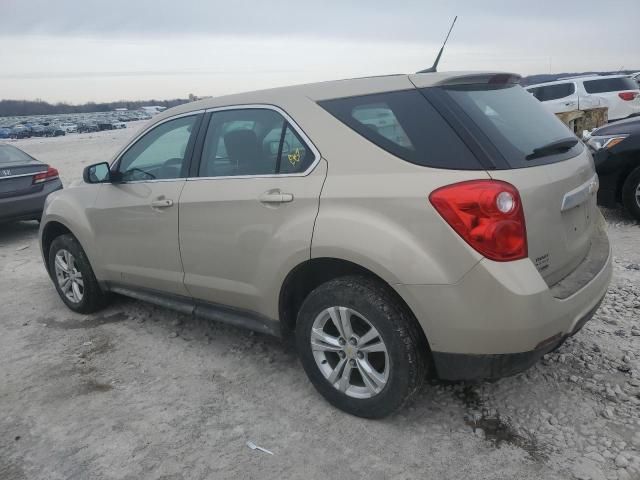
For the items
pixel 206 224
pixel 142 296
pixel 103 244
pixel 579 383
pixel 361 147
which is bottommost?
pixel 579 383

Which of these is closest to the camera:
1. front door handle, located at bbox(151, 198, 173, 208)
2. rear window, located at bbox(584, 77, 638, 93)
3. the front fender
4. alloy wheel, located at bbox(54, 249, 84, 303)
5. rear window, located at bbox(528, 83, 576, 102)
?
front door handle, located at bbox(151, 198, 173, 208)

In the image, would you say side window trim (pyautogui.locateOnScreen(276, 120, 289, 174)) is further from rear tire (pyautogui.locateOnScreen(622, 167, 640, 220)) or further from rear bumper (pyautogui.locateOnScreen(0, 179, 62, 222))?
rear bumper (pyautogui.locateOnScreen(0, 179, 62, 222))


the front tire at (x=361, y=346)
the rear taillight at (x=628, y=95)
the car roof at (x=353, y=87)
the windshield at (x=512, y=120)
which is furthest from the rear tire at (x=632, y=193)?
the rear taillight at (x=628, y=95)

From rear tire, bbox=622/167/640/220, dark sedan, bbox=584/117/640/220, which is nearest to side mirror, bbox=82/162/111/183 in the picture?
dark sedan, bbox=584/117/640/220

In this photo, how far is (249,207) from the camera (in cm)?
304

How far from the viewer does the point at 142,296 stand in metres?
4.05

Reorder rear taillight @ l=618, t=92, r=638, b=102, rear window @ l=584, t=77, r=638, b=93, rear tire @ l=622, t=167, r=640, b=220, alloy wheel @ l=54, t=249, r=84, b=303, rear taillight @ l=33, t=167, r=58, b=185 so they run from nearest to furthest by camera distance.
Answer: alloy wheel @ l=54, t=249, r=84, b=303
rear tire @ l=622, t=167, r=640, b=220
rear taillight @ l=33, t=167, r=58, b=185
rear taillight @ l=618, t=92, r=638, b=102
rear window @ l=584, t=77, r=638, b=93

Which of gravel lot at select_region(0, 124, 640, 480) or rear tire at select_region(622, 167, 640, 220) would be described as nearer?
gravel lot at select_region(0, 124, 640, 480)

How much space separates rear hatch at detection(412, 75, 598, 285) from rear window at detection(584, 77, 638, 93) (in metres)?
12.8

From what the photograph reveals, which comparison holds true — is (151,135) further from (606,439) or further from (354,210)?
(606,439)

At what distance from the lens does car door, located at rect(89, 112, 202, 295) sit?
3572 mm

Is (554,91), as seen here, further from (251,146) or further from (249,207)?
(249,207)

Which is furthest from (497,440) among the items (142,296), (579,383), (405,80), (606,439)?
(142,296)

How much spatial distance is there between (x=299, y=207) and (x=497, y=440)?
151 cm
